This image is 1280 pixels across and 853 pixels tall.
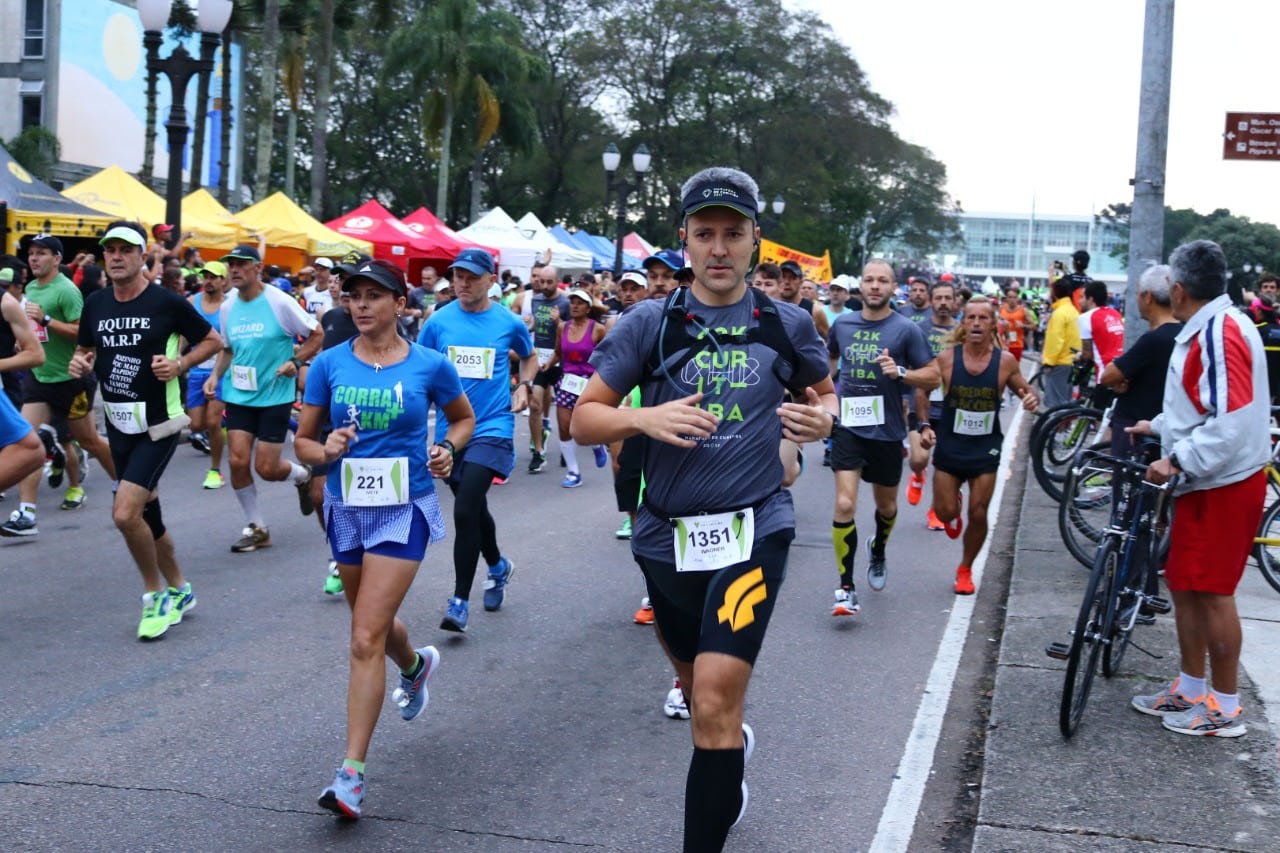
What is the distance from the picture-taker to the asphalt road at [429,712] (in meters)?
4.63

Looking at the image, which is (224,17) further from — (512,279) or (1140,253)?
(512,279)

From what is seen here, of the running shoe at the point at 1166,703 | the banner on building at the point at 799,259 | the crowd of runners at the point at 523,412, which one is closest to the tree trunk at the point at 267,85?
the banner on building at the point at 799,259

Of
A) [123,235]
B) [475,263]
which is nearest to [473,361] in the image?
[475,263]

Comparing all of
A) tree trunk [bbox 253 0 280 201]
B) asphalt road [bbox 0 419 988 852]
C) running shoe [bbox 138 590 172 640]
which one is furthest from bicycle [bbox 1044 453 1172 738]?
tree trunk [bbox 253 0 280 201]

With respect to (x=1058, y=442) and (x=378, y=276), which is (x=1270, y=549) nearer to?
(x=1058, y=442)

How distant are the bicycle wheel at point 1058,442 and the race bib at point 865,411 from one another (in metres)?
4.45

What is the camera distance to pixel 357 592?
5.08 metres

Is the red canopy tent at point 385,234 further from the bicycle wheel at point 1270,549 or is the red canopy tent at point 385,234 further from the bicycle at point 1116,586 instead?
the bicycle at point 1116,586

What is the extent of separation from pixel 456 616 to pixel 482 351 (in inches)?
57.4

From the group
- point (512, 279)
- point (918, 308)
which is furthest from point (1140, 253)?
point (512, 279)

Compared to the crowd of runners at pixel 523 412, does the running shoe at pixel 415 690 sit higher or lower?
lower

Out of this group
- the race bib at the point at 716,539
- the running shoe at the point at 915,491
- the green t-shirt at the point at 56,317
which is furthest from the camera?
the running shoe at the point at 915,491

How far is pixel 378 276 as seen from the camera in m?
5.13

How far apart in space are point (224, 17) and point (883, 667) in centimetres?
1235
